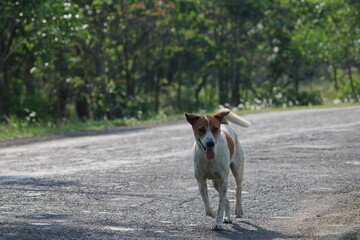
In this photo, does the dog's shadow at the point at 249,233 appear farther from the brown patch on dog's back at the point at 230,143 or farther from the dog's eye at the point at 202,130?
the dog's eye at the point at 202,130

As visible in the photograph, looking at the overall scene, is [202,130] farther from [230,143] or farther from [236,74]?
[236,74]

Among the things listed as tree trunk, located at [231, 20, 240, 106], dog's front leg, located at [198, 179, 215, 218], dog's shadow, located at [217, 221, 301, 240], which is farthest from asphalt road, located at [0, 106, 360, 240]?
tree trunk, located at [231, 20, 240, 106]

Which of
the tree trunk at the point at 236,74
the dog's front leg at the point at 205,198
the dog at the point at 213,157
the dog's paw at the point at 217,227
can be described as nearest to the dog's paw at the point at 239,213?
the dog at the point at 213,157

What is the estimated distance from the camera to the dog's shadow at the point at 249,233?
618cm

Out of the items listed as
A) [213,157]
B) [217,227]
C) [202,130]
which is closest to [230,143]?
[213,157]

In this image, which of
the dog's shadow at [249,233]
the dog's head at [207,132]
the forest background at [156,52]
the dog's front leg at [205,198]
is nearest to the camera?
the dog's shadow at [249,233]

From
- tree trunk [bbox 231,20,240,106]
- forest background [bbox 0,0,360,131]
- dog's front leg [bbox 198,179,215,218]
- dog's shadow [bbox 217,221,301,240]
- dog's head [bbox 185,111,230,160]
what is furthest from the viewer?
tree trunk [bbox 231,20,240,106]

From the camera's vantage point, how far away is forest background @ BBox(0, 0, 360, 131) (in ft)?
79.4

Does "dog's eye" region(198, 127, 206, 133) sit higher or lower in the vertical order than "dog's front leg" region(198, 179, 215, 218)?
higher

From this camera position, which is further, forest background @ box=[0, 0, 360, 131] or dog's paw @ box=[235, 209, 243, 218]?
forest background @ box=[0, 0, 360, 131]

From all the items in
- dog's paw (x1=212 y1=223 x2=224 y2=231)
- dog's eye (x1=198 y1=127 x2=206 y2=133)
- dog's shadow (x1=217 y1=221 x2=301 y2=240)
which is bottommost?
dog's shadow (x1=217 y1=221 x2=301 y2=240)

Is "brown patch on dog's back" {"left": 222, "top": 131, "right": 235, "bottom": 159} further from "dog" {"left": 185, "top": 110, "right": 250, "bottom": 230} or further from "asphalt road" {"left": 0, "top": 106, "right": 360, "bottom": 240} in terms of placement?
"asphalt road" {"left": 0, "top": 106, "right": 360, "bottom": 240}

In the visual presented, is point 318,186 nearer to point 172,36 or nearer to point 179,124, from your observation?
point 179,124

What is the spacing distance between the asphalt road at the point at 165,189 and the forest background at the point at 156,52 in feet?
27.7
